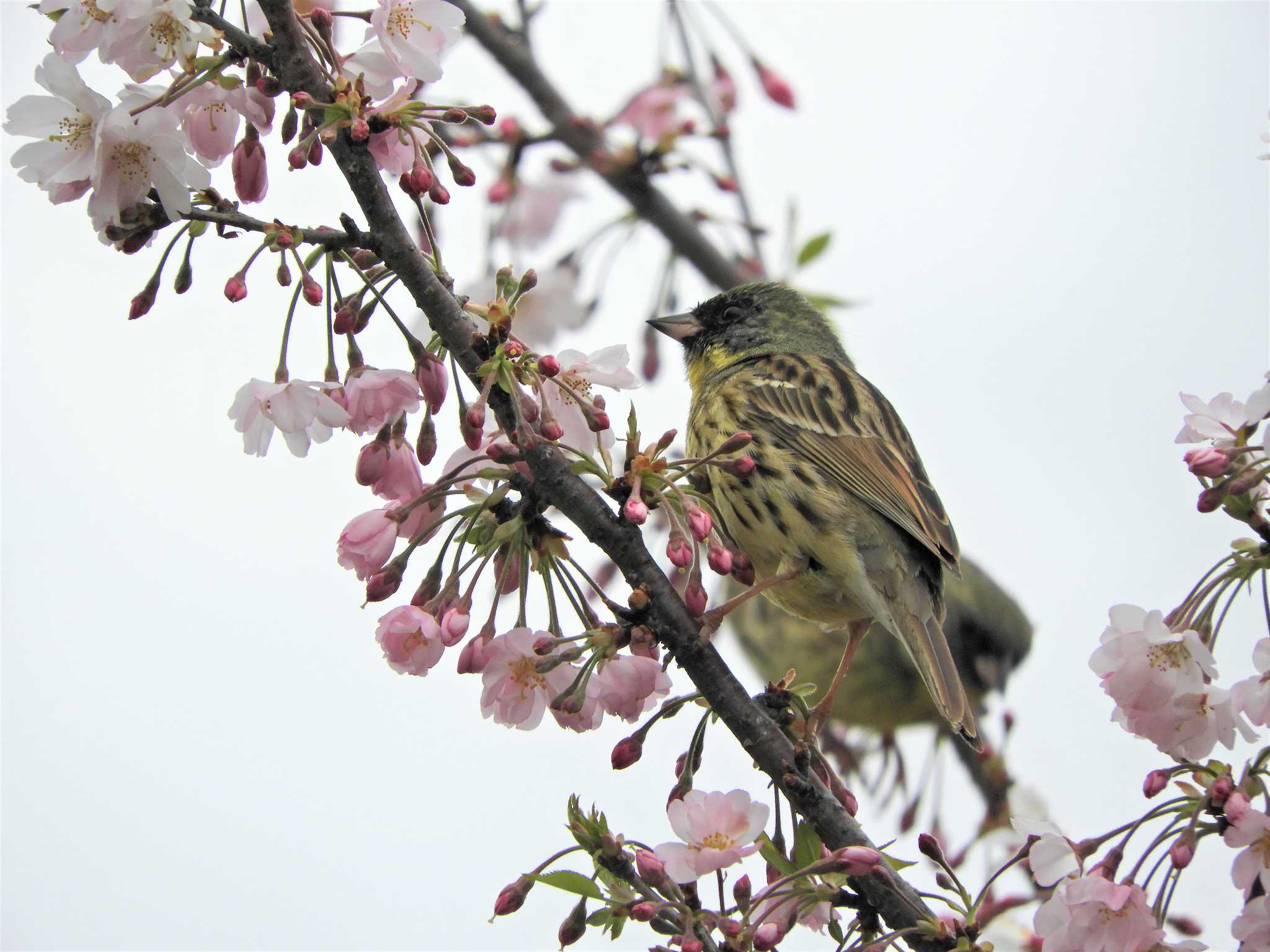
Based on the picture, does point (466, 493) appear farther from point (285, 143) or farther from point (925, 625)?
point (925, 625)

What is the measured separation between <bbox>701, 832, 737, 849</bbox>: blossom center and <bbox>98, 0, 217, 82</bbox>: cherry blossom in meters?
1.92

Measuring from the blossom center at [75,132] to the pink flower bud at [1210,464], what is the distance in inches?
93.7

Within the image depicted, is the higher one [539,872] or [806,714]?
[806,714]

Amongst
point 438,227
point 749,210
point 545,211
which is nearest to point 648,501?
point 438,227

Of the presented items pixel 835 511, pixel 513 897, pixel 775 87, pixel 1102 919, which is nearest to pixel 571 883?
pixel 513 897

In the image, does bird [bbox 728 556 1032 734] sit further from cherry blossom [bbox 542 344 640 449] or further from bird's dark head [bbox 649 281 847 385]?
cherry blossom [bbox 542 344 640 449]

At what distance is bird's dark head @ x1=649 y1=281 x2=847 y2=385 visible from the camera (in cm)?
619

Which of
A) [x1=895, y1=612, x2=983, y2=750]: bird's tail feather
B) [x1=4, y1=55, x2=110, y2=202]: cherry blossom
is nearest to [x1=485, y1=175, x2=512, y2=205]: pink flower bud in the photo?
[x1=895, y1=612, x2=983, y2=750]: bird's tail feather

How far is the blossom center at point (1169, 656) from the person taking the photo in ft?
9.80

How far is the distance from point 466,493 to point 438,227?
3.19m

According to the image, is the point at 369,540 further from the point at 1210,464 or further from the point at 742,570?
the point at 1210,464

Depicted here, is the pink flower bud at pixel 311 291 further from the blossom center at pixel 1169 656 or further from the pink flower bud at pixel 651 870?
the blossom center at pixel 1169 656

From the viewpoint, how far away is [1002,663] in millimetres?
9219

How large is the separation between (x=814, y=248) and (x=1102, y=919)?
4339 mm
